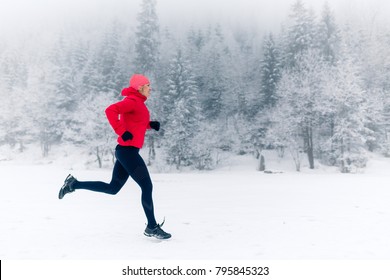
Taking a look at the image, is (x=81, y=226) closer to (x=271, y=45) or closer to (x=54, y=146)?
(x=271, y=45)

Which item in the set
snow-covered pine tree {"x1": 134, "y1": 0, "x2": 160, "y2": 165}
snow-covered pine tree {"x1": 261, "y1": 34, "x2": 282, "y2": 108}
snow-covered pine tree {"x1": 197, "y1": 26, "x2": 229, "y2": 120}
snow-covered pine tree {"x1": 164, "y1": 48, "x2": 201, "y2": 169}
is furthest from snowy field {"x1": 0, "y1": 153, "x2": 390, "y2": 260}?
snow-covered pine tree {"x1": 197, "y1": 26, "x2": 229, "y2": 120}

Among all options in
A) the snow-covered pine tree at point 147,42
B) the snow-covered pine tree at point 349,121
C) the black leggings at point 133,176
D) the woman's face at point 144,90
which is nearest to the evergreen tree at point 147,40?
the snow-covered pine tree at point 147,42

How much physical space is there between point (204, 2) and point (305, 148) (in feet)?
365

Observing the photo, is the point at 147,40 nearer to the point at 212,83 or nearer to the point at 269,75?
the point at 212,83

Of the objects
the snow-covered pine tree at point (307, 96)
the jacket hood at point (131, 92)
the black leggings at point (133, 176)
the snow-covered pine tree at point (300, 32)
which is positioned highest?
the snow-covered pine tree at point (300, 32)

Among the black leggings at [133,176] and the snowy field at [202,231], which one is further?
the black leggings at [133,176]

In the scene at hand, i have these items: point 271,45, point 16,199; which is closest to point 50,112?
point 271,45

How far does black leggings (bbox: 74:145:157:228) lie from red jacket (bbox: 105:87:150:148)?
12 centimetres

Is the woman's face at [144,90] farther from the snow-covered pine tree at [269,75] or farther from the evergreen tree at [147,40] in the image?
the evergreen tree at [147,40]

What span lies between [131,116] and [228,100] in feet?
167

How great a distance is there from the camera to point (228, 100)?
54500 mm

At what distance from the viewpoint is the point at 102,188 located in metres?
4.64

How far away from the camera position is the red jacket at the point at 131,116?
4230 mm

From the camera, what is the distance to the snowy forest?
34.4 meters
